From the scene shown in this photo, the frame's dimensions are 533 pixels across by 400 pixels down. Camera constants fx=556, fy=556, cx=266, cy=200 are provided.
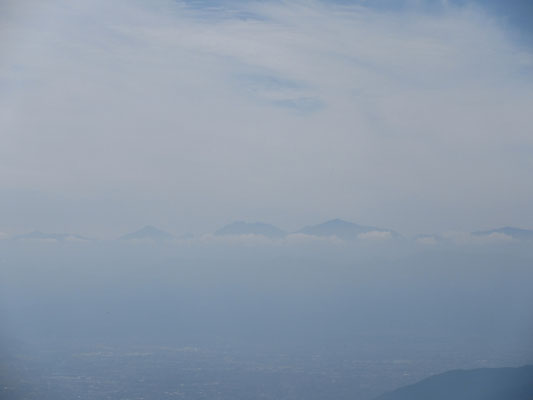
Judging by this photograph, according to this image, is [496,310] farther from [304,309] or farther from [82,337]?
[82,337]

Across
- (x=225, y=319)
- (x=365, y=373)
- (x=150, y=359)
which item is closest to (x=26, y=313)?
(x=225, y=319)

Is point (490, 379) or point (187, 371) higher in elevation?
point (490, 379)

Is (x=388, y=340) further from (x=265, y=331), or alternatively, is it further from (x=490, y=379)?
(x=490, y=379)

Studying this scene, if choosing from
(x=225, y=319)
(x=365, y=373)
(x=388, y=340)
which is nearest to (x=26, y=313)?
→ (x=225, y=319)

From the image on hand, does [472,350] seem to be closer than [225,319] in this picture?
Yes

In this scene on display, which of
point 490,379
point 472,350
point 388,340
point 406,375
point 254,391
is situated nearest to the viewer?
point 490,379

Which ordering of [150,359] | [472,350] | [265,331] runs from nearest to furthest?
[150,359] < [472,350] < [265,331]
